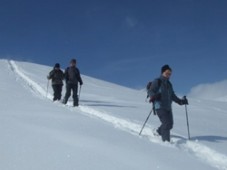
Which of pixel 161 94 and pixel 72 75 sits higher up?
pixel 72 75

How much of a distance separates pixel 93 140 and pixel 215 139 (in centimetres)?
405

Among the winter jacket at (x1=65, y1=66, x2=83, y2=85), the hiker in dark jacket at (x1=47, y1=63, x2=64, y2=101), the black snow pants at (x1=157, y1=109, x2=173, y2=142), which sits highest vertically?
the hiker in dark jacket at (x1=47, y1=63, x2=64, y2=101)

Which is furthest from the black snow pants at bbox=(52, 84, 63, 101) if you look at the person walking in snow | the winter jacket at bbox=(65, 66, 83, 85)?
the person walking in snow

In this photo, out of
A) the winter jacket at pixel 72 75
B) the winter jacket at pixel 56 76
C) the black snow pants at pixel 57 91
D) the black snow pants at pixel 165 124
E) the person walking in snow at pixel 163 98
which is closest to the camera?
the black snow pants at pixel 165 124

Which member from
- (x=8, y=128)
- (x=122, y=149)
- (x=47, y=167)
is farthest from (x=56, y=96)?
(x=47, y=167)

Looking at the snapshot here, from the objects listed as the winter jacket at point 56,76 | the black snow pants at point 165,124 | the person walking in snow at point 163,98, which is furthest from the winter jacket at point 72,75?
the black snow pants at point 165,124

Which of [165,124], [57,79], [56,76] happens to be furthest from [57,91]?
[165,124]

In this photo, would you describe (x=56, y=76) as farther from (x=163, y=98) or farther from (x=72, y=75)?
(x=163, y=98)

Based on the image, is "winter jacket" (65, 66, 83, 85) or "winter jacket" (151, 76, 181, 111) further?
"winter jacket" (65, 66, 83, 85)

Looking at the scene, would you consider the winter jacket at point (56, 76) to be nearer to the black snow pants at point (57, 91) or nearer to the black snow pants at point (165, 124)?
the black snow pants at point (57, 91)

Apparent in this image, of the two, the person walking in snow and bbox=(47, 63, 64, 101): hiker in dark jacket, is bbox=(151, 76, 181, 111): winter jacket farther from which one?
bbox=(47, 63, 64, 101): hiker in dark jacket

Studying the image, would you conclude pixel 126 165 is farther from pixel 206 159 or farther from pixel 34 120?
pixel 34 120

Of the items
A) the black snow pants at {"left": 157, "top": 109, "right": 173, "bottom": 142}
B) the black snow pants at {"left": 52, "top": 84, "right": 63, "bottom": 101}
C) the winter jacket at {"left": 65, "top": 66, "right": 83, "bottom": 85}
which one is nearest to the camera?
the black snow pants at {"left": 157, "top": 109, "right": 173, "bottom": 142}

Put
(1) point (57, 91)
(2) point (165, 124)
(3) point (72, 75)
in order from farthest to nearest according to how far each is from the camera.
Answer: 1. (1) point (57, 91)
2. (3) point (72, 75)
3. (2) point (165, 124)
